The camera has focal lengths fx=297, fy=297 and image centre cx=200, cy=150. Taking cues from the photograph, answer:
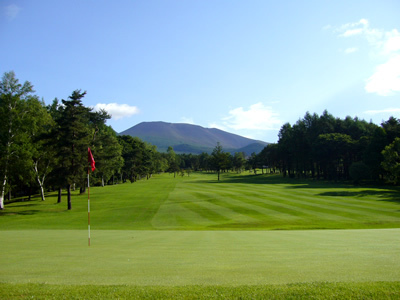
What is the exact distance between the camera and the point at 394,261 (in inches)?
332

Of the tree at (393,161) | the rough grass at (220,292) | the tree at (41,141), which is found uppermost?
the tree at (41,141)

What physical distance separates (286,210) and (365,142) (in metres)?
66.9

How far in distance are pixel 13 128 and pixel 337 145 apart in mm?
82885

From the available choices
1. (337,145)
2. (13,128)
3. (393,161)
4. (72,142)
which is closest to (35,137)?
(13,128)

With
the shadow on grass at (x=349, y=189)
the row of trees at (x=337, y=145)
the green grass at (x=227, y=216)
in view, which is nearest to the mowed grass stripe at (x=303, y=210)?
the green grass at (x=227, y=216)

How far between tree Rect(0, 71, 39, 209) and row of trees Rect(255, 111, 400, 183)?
75280 mm

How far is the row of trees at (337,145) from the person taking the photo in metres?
77.4

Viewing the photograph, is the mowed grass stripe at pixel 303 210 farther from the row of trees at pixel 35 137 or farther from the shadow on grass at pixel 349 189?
the row of trees at pixel 35 137

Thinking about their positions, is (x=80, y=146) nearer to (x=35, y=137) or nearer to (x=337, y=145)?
(x=35, y=137)

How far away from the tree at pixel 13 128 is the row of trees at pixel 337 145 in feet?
247

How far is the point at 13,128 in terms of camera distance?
139ft

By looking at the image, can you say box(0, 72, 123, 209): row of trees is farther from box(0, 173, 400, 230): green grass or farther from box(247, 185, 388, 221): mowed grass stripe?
box(247, 185, 388, 221): mowed grass stripe

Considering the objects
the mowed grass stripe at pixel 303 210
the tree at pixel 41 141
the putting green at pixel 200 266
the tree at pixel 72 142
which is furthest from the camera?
the tree at pixel 41 141

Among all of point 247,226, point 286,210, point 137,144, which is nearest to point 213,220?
point 247,226
